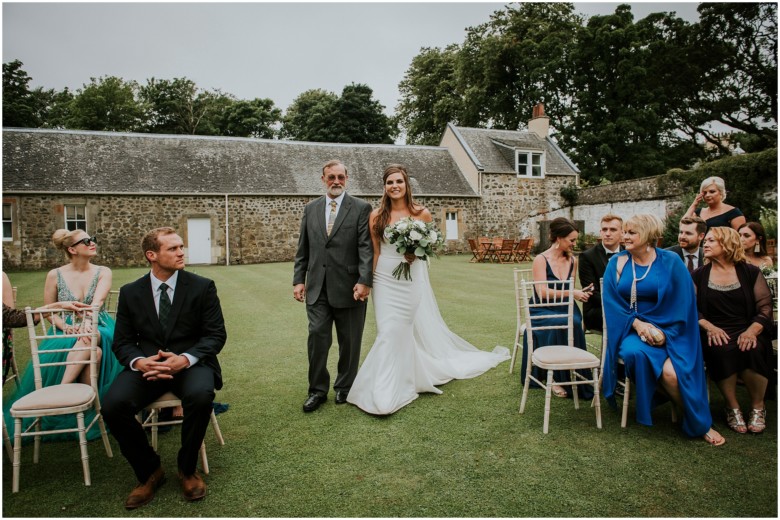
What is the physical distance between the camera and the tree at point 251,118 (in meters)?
39.2

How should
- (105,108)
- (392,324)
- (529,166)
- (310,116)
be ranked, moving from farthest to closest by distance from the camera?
(310,116) < (105,108) < (529,166) < (392,324)

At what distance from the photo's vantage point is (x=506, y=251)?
19.2m

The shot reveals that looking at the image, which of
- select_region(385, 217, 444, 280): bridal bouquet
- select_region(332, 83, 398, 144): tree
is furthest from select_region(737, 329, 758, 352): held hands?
select_region(332, 83, 398, 144): tree

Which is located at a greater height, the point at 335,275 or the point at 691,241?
the point at 691,241

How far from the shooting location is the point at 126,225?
20266 mm

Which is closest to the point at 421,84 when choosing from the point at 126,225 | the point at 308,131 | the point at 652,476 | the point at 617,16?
the point at 308,131

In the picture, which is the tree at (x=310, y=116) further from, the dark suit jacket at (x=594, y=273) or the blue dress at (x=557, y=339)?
the blue dress at (x=557, y=339)

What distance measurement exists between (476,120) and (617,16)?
10450 millimetres

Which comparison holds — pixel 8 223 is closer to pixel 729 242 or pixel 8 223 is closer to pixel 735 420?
pixel 729 242

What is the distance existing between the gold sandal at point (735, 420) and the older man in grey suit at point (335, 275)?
314cm

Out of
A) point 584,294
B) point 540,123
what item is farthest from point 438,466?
point 540,123

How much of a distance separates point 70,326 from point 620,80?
32222 mm

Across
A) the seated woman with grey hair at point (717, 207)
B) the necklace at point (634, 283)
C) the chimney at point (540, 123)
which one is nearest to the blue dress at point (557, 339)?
the necklace at point (634, 283)

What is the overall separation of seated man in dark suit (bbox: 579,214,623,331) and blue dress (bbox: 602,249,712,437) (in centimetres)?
82
